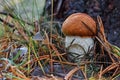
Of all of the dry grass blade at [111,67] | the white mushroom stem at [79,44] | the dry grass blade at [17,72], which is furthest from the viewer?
the white mushroom stem at [79,44]

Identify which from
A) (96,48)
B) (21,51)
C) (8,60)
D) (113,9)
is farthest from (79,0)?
(8,60)

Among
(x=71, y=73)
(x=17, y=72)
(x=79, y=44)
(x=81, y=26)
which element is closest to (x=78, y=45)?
(x=79, y=44)

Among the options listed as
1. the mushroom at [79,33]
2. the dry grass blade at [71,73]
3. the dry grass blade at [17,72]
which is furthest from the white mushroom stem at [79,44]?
the dry grass blade at [17,72]

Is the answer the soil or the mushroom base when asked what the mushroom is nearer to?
the mushroom base

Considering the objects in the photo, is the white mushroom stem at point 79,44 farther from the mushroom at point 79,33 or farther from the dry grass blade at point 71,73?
the dry grass blade at point 71,73

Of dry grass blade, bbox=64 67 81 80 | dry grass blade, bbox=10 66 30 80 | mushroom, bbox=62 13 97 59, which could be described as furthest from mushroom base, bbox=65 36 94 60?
dry grass blade, bbox=10 66 30 80

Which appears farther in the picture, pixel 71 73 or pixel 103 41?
pixel 103 41

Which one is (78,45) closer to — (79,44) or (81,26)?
(79,44)
